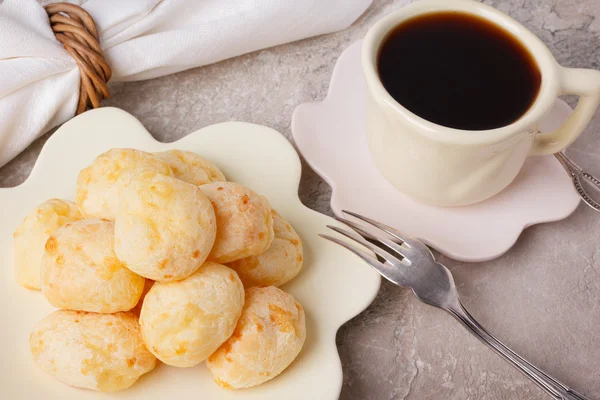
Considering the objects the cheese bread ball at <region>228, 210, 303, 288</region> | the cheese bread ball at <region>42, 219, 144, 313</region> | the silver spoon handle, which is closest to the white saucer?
the silver spoon handle

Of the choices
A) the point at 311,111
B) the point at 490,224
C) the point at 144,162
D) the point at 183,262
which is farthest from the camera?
the point at 311,111

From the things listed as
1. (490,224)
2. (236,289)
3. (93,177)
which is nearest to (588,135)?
(490,224)

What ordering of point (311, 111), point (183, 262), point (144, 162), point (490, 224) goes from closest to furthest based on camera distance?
point (183, 262) → point (144, 162) → point (490, 224) → point (311, 111)

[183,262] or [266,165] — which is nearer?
[183,262]

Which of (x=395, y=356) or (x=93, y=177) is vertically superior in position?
(x=93, y=177)

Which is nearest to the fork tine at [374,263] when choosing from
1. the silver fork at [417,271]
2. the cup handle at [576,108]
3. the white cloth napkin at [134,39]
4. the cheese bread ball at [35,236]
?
the silver fork at [417,271]

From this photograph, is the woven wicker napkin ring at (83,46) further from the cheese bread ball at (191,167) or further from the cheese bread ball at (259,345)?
the cheese bread ball at (259,345)

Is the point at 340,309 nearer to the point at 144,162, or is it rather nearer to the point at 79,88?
the point at 144,162
